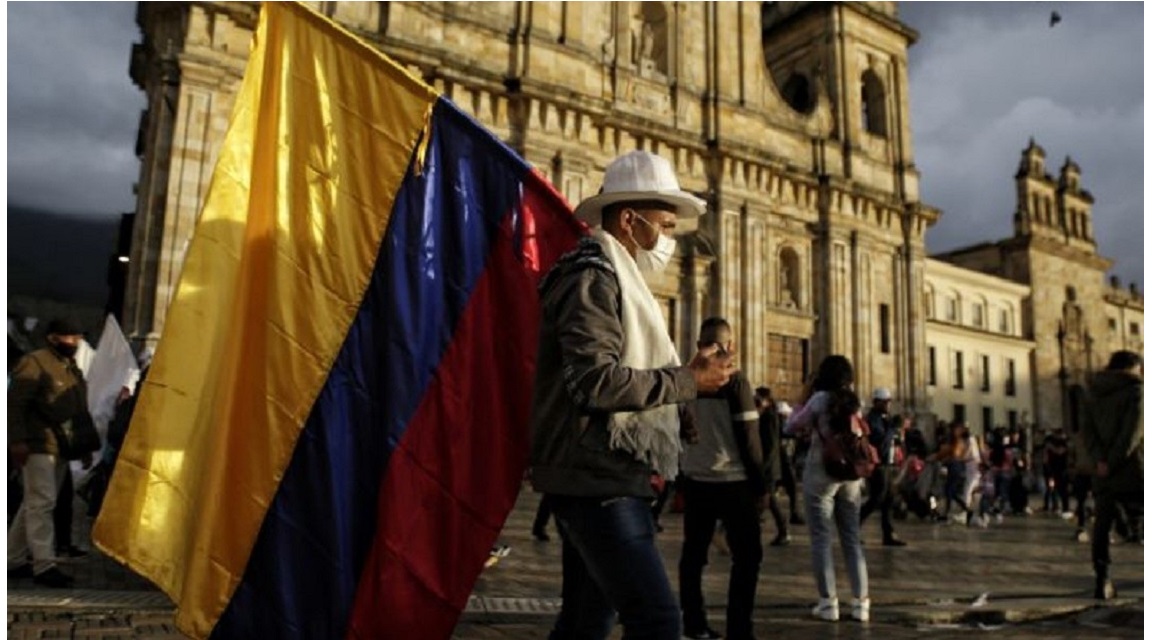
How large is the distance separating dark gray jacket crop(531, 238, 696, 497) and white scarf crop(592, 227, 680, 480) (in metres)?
0.03

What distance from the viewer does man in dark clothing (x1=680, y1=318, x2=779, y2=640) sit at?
4871mm

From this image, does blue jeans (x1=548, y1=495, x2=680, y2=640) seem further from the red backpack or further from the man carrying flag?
the red backpack

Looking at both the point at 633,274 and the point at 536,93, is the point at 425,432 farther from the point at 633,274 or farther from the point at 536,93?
the point at 536,93

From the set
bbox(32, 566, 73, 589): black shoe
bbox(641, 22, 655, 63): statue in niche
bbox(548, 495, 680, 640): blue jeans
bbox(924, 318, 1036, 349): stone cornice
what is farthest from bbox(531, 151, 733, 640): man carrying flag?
bbox(924, 318, 1036, 349): stone cornice

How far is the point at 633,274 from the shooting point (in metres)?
2.79

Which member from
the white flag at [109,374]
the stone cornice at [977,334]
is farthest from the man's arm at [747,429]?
the stone cornice at [977,334]

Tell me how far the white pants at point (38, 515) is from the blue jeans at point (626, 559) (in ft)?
17.2

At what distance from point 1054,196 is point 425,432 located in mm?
51723

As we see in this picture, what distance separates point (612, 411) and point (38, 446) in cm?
567

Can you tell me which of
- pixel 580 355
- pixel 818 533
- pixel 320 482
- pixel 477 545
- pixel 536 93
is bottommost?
pixel 818 533

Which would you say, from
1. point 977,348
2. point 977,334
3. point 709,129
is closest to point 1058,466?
point 709,129

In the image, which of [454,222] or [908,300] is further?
[908,300]

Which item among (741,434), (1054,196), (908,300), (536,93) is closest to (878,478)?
(741,434)

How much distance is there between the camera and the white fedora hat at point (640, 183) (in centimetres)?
288
